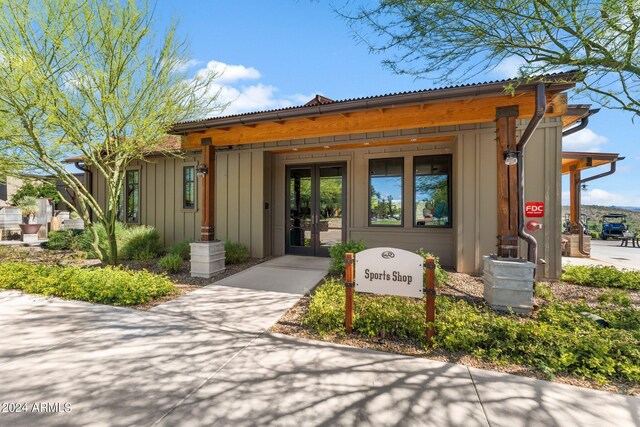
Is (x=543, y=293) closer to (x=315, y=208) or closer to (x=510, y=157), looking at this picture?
(x=510, y=157)

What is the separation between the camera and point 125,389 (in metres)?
2.18

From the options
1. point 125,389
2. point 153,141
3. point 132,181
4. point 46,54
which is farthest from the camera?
point 132,181

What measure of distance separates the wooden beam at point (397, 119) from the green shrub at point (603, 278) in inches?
120

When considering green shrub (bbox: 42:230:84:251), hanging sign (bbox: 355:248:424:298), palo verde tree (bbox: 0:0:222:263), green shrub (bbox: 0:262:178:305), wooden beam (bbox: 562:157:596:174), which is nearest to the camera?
hanging sign (bbox: 355:248:424:298)

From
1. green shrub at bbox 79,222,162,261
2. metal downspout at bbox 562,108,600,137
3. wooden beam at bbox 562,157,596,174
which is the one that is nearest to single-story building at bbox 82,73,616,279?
metal downspout at bbox 562,108,600,137

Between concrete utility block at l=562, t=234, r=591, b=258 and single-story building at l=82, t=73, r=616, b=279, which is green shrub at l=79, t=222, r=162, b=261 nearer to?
single-story building at l=82, t=73, r=616, b=279

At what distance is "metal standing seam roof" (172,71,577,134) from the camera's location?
357cm

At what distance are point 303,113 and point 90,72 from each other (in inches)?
154

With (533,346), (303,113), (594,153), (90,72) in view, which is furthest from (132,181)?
(594,153)

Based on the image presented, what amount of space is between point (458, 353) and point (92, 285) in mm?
5315

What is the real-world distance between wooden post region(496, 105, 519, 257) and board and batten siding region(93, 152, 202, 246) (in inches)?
297

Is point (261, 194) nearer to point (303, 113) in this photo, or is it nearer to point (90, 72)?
point (303, 113)

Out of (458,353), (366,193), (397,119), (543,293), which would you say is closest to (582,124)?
(543,293)

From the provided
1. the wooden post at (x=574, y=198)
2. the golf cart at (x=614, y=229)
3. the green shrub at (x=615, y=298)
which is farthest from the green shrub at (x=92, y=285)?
the golf cart at (x=614, y=229)
